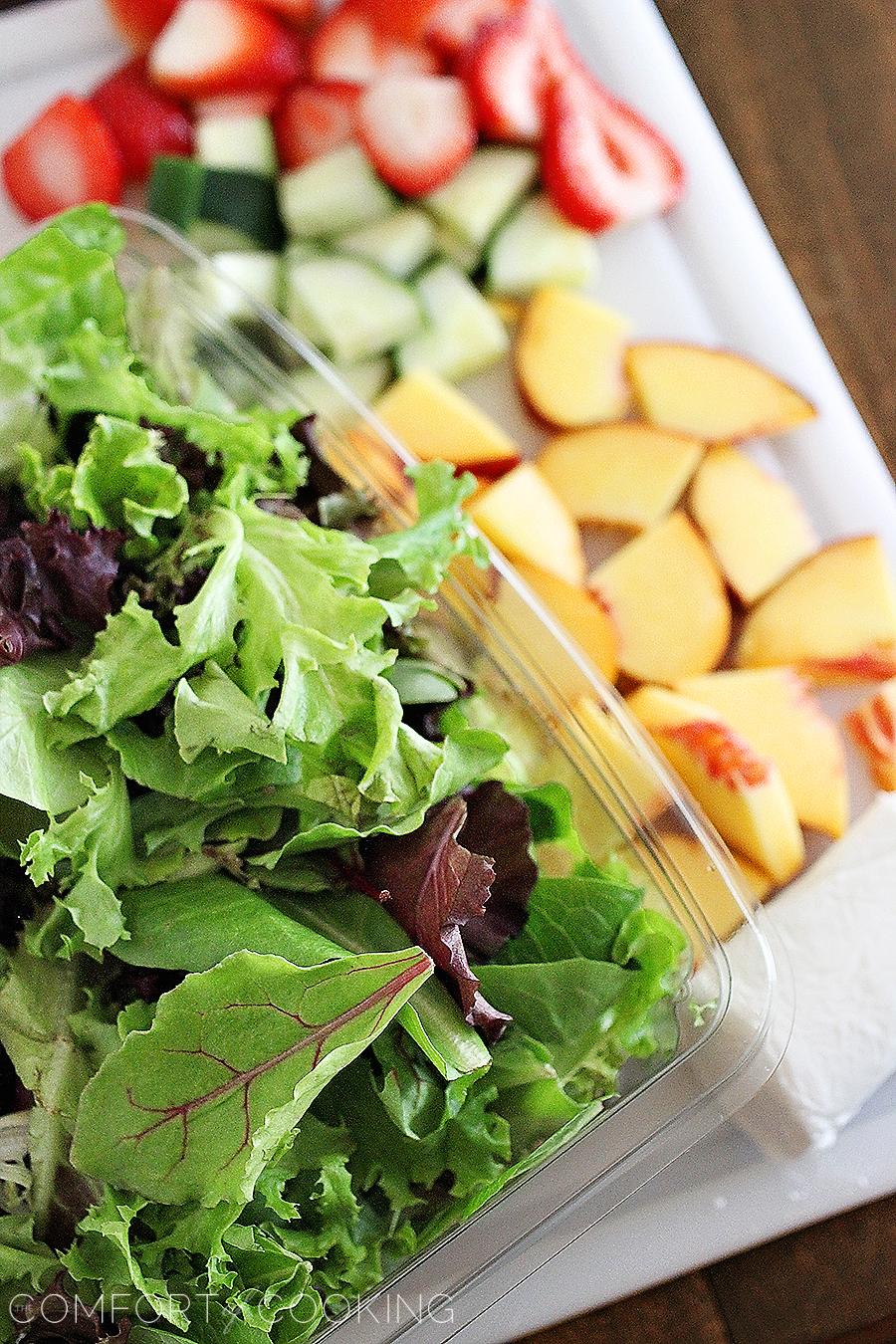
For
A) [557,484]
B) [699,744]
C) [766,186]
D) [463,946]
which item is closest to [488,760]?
[463,946]

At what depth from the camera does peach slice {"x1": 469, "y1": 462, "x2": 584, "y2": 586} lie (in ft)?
3.61

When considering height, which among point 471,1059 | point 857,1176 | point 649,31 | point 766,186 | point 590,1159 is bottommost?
point 857,1176

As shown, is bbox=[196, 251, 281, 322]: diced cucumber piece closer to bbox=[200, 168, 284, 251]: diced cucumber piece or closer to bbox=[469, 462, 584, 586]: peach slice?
bbox=[200, 168, 284, 251]: diced cucumber piece

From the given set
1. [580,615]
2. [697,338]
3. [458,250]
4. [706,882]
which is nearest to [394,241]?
[458,250]

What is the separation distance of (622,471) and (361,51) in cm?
47

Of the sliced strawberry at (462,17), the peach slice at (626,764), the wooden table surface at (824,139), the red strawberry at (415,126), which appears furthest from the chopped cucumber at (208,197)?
the peach slice at (626,764)

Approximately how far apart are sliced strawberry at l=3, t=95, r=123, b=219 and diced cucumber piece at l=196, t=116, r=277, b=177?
0.09 meters

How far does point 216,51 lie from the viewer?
3.89 feet

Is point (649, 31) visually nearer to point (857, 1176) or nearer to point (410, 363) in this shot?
point (410, 363)

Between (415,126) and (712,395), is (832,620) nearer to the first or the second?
(712,395)

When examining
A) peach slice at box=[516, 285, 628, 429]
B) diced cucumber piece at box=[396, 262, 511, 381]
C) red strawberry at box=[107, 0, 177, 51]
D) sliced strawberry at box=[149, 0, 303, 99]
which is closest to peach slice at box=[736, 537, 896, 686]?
peach slice at box=[516, 285, 628, 429]

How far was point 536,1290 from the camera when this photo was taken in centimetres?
96

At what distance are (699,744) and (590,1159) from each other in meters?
0.33

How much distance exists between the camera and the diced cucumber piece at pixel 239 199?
118cm
